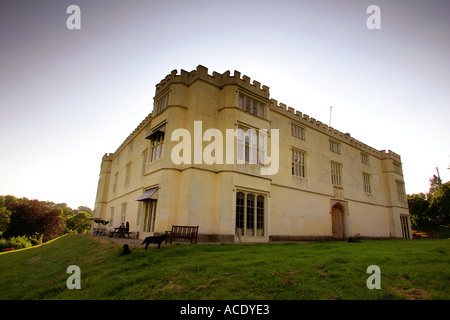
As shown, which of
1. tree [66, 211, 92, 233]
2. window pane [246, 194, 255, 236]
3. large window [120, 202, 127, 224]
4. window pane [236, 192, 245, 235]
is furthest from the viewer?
tree [66, 211, 92, 233]

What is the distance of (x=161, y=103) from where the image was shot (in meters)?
17.4

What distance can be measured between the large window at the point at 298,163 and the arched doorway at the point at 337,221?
522cm

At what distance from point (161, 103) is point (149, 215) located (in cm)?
756

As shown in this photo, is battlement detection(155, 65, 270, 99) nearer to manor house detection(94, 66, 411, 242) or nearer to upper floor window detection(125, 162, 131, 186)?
manor house detection(94, 66, 411, 242)

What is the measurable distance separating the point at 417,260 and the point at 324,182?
1436 cm

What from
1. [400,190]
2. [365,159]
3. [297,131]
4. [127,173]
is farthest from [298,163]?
[400,190]

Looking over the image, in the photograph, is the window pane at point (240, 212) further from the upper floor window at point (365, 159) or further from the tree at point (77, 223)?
the tree at point (77, 223)

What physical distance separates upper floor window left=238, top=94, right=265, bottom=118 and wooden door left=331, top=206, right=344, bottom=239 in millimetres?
11591

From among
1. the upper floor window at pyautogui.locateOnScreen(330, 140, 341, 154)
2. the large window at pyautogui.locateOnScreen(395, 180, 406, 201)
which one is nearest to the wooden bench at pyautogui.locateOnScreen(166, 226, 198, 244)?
the upper floor window at pyautogui.locateOnScreen(330, 140, 341, 154)

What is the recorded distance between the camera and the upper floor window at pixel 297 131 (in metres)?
20.5

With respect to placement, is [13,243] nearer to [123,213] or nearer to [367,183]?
[123,213]

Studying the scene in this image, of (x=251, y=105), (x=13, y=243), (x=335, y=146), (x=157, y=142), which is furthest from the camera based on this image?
(x=13, y=243)

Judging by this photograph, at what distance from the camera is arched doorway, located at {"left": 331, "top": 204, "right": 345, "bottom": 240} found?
72.2 ft

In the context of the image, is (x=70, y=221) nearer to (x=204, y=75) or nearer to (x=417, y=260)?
(x=204, y=75)
